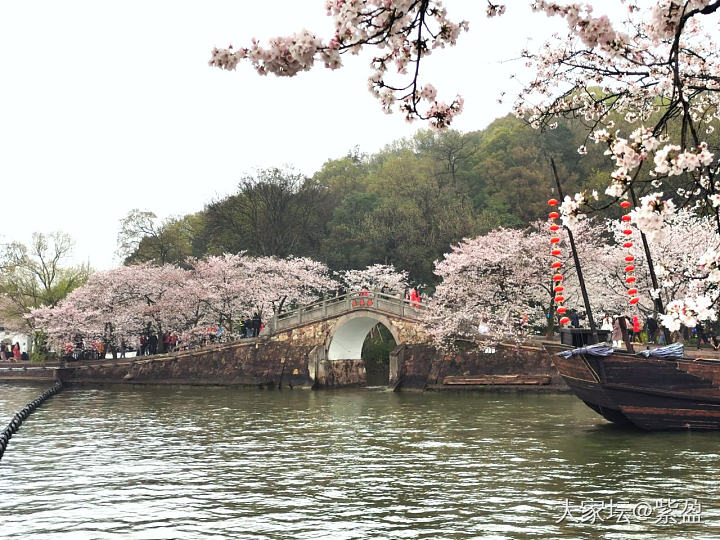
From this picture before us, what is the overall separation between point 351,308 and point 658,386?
2277cm

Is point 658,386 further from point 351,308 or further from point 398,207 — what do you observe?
point 398,207

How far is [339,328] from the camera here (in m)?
44.9

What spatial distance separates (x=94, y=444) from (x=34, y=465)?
363 cm

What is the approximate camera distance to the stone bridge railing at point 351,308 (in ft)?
137

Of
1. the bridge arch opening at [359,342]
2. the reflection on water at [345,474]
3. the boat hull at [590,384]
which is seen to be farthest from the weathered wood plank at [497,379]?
the boat hull at [590,384]

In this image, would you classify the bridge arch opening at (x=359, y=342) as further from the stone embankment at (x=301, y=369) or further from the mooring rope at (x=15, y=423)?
the mooring rope at (x=15, y=423)

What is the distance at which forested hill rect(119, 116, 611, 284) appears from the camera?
182ft

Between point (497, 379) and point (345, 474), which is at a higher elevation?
point (497, 379)

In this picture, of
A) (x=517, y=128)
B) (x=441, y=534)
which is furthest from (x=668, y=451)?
(x=517, y=128)

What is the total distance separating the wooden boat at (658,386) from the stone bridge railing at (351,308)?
17.9m

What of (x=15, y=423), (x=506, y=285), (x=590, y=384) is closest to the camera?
(x=590, y=384)

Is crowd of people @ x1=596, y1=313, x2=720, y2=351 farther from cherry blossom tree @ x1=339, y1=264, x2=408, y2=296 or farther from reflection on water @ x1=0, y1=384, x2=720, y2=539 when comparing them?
cherry blossom tree @ x1=339, y1=264, x2=408, y2=296

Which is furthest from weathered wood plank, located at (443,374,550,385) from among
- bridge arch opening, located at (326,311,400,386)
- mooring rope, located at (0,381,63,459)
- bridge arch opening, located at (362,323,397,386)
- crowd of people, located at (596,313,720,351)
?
mooring rope, located at (0,381,63,459)

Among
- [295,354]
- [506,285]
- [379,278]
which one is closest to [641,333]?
[506,285]
